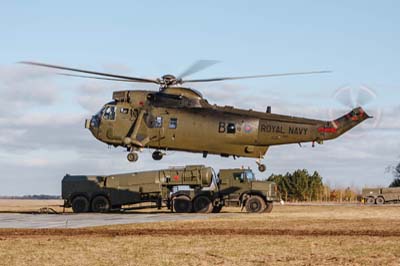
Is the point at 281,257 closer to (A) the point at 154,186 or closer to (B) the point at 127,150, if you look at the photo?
(B) the point at 127,150

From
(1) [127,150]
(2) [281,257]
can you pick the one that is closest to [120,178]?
(1) [127,150]

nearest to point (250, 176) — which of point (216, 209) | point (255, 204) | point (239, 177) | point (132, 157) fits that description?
point (239, 177)

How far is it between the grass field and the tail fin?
817 centimetres

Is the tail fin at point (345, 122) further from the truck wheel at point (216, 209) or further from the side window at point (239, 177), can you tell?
the truck wheel at point (216, 209)

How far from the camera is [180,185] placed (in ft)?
163

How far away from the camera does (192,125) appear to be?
130 feet

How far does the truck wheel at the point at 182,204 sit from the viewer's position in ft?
156

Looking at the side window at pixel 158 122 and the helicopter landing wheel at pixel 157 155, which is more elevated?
the side window at pixel 158 122

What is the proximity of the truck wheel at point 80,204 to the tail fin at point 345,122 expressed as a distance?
57.7 feet

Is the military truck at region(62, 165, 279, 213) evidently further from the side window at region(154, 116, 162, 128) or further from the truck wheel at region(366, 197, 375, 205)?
the truck wheel at region(366, 197, 375, 205)

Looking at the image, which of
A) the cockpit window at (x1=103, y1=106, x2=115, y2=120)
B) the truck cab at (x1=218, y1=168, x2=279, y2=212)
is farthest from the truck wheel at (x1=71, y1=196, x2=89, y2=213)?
the cockpit window at (x1=103, y1=106, x2=115, y2=120)

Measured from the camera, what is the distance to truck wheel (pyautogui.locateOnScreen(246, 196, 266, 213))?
1861 inches

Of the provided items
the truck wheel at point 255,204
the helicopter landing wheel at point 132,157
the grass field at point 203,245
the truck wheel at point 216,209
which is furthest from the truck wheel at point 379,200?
the grass field at point 203,245

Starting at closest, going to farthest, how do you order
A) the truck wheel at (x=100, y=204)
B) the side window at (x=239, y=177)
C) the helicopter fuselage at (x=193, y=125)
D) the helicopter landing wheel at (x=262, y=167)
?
1. the helicopter landing wheel at (x=262, y=167)
2. the helicopter fuselage at (x=193, y=125)
3. the side window at (x=239, y=177)
4. the truck wheel at (x=100, y=204)
